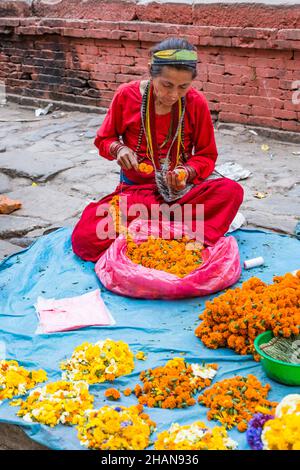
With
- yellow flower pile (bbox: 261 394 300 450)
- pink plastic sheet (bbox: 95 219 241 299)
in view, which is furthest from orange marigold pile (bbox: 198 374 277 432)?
pink plastic sheet (bbox: 95 219 241 299)

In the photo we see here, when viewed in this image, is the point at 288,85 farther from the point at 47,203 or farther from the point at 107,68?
the point at 47,203

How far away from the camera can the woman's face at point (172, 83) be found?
13.3ft

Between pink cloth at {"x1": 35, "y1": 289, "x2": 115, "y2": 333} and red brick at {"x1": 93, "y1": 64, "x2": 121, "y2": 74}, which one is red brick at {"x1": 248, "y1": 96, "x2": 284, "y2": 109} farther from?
pink cloth at {"x1": 35, "y1": 289, "x2": 115, "y2": 333}

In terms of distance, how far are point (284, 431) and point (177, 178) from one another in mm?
2298

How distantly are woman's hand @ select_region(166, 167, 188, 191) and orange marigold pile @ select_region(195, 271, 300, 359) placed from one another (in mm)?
1029

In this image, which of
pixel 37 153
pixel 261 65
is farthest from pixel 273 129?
pixel 37 153

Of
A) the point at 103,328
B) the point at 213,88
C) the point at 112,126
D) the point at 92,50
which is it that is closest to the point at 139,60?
the point at 92,50

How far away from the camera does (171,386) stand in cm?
309

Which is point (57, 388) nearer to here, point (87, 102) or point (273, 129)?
point (273, 129)

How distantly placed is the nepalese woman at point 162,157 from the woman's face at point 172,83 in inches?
8.7

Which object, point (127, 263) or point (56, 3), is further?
point (56, 3)

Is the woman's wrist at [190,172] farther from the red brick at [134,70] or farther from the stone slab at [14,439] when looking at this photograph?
the red brick at [134,70]

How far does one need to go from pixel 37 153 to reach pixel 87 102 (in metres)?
2.33

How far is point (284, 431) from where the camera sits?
234cm
